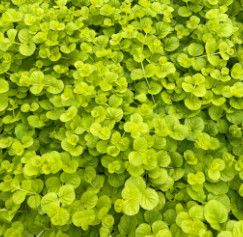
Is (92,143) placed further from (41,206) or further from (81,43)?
(81,43)

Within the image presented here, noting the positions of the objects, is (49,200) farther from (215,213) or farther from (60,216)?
(215,213)

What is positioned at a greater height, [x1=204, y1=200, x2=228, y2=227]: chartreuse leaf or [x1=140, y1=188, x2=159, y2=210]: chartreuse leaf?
[x1=204, y1=200, x2=228, y2=227]: chartreuse leaf

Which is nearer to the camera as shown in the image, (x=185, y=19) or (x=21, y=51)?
(x=21, y=51)

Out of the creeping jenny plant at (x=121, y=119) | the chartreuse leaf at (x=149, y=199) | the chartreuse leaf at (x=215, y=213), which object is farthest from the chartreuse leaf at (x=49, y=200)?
the chartreuse leaf at (x=215, y=213)

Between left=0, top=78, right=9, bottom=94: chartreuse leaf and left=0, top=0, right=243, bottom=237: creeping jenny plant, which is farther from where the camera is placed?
left=0, top=78, right=9, bottom=94: chartreuse leaf

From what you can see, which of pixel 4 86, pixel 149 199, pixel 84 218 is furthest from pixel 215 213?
pixel 4 86

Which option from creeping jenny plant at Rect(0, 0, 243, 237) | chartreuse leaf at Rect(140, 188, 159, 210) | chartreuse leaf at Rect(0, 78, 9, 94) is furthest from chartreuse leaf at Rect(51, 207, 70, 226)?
chartreuse leaf at Rect(0, 78, 9, 94)

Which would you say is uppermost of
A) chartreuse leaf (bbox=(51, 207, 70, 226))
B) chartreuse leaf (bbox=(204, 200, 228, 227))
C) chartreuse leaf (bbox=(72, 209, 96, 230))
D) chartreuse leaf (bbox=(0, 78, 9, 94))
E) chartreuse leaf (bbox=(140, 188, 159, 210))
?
chartreuse leaf (bbox=(204, 200, 228, 227))


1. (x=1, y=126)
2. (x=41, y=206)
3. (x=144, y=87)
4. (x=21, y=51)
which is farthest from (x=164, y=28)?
(x=41, y=206)

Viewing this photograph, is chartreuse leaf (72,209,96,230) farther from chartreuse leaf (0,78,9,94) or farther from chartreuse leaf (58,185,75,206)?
chartreuse leaf (0,78,9,94)
